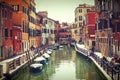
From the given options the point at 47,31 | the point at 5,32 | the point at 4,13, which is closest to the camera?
the point at 4,13

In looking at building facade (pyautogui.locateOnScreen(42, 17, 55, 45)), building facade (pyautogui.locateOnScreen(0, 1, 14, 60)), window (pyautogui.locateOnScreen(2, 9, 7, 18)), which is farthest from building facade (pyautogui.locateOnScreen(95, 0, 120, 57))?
building facade (pyautogui.locateOnScreen(42, 17, 55, 45))

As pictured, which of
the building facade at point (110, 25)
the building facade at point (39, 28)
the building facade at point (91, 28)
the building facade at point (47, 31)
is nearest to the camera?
the building facade at point (110, 25)

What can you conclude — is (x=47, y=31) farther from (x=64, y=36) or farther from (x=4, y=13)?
(x=4, y=13)

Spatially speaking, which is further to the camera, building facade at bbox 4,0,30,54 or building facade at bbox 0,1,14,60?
building facade at bbox 4,0,30,54

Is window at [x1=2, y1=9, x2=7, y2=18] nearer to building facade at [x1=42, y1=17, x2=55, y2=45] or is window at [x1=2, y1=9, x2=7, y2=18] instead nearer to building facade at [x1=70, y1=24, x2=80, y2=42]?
building facade at [x1=42, y1=17, x2=55, y2=45]

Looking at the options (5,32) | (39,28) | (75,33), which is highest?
(39,28)

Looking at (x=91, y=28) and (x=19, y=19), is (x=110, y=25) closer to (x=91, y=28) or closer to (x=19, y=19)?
(x=19, y=19)

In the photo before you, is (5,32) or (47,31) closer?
(5,32)

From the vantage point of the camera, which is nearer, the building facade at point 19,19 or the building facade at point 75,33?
the building facade at point 19,19

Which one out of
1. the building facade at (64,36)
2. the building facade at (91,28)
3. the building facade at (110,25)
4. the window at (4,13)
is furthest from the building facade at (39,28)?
the window at (4,13)

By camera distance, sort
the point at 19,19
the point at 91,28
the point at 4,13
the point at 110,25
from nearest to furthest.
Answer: the point at 4,13 → the point at 110,25 → the point at 19,19 → the point at 91,28

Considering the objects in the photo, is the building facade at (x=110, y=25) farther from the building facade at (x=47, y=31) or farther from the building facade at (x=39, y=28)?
the building facade at (x=47, y=31)

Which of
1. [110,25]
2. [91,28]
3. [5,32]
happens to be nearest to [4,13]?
[5,32]

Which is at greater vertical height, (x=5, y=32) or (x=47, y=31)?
(x=47, y=31)
